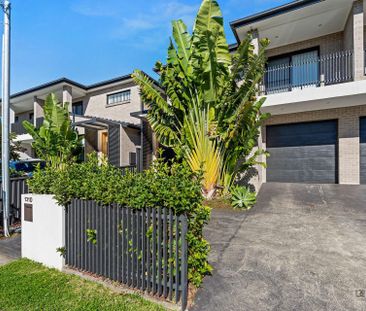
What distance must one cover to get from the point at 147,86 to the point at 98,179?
231 inches

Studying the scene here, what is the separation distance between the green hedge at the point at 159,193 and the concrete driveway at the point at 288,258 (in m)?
0.53

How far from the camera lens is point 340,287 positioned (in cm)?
333

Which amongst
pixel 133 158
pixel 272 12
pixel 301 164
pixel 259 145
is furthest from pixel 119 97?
pixel 301 164

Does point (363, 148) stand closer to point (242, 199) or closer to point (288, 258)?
point (242, 199)

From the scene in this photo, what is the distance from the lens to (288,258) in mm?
4156

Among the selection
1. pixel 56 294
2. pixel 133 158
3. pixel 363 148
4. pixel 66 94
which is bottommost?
pixel 56 294

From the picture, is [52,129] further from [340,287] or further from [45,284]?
[340,287]

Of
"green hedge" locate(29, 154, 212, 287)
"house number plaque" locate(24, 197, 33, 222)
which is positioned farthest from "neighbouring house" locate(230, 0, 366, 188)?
"house number plaque" locate(24, 197, 33, 222)

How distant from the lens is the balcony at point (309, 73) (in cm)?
1035

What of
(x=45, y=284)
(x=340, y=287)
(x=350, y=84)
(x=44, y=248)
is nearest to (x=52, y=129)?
(x=44, y=248)

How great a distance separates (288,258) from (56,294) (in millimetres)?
4135

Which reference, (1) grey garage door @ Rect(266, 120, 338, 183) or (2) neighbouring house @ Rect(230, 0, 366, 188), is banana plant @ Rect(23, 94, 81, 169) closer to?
(2) neighbouring house @ Rect(230, 0, 366, 188)

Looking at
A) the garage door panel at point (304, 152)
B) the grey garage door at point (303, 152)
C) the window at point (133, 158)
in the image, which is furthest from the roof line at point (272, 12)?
the window at point (133, 158)

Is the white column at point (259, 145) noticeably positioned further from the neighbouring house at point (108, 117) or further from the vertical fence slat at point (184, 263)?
the vertical fence slat at point (184, 263)
